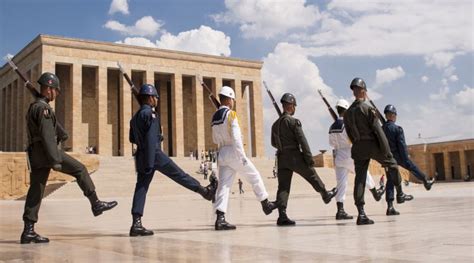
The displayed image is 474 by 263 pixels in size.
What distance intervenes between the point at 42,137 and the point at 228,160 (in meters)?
2.50

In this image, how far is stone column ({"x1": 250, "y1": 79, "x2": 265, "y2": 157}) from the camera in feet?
170

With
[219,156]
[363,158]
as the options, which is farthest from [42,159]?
[363,158]

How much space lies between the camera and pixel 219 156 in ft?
23.6

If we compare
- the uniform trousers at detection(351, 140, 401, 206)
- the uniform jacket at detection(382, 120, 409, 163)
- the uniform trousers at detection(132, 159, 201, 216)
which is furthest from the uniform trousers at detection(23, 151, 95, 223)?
the uniform jacket at detection(382, 120, 409, 163)

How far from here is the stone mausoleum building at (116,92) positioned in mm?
42656

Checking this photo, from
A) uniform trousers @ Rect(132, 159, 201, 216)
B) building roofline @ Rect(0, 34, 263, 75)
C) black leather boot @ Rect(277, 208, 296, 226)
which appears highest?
building roofline @ Rect(0, 34, 263, 75)

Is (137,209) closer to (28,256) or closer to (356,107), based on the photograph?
(28,256)

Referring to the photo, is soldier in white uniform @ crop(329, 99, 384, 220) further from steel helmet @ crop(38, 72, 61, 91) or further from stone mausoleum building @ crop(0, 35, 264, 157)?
stone mausoleum building @ crop(0, 35, 264, 157)

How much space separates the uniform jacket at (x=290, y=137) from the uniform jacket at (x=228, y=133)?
883 millimetres

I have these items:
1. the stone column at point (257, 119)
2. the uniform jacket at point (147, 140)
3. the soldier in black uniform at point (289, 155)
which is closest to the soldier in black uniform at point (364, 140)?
the soldier in black uniform at point (289, 155)

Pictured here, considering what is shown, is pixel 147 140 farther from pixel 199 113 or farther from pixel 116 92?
pixel 116 92

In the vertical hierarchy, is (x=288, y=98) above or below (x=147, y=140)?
above

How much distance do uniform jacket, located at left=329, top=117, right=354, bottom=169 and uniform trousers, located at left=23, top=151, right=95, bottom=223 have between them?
440 centimetres

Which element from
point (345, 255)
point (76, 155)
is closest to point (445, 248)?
point (345, 255)
